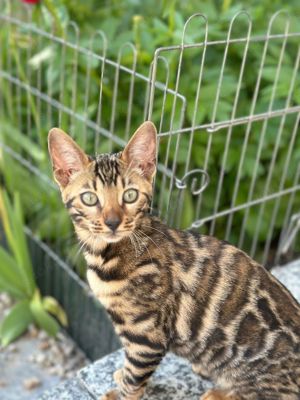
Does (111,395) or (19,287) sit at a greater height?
(111,395)

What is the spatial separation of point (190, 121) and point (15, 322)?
1.10m

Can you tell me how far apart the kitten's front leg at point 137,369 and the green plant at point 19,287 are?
0.94 m

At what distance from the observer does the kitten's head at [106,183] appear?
1097mm


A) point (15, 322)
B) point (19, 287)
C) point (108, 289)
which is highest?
point (108, 289)

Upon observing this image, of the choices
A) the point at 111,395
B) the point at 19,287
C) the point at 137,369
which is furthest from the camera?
the point at 19,287

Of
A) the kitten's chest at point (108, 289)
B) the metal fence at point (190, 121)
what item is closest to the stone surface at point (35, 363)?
the metal fence at point (190, 121)

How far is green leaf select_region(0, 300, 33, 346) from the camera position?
2.10m

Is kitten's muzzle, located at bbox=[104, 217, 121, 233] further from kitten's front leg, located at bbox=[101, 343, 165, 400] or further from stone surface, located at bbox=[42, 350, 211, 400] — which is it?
stone surface, located at bbox=[42, 350, 211, 400]

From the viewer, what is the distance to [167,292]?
3.87 feet

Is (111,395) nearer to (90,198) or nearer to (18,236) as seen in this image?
(90,198)

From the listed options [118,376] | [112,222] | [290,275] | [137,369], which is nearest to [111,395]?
[118,376]

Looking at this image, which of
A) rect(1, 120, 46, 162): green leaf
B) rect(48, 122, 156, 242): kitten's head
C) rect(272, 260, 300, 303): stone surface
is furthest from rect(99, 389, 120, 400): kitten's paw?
rect(1, 120, 46, 162): green leaf

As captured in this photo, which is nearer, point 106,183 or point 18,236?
point 106,183

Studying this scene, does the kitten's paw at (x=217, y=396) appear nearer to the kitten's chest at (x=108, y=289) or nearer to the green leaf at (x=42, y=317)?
the kitten's chest at (x=108, y=289)
